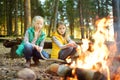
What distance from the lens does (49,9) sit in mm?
39625

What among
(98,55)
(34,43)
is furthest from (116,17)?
(34,43)

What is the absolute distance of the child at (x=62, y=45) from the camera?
6.47 m

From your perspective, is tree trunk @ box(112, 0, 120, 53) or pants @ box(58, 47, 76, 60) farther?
pants @ box(58, 47, 76, 60)

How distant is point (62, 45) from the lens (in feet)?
21.5

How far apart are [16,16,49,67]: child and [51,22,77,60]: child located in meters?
0.30

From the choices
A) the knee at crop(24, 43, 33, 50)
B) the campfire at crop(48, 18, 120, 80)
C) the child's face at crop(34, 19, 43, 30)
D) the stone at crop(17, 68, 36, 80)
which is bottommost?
the stone at crop(17, 68, 36, 80)

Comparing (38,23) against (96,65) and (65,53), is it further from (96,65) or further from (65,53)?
(96,65)

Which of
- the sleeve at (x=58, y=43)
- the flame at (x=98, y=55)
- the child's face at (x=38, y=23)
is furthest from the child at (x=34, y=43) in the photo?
the flame at (x=98, y=55)

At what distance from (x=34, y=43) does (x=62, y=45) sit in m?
0.65

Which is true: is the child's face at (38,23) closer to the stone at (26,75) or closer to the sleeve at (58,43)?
the sleeve at (58,43)

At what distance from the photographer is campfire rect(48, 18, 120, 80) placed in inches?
168

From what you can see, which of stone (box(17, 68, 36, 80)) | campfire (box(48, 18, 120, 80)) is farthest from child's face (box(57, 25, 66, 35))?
stone (box(17, 68, 36, 80))

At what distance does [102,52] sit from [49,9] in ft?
115

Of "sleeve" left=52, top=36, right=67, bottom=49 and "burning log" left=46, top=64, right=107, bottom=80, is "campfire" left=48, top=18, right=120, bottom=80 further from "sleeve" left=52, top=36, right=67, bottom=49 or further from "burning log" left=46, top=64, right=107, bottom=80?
"sleeve" left=52, top=36, right=67, bottom=49
